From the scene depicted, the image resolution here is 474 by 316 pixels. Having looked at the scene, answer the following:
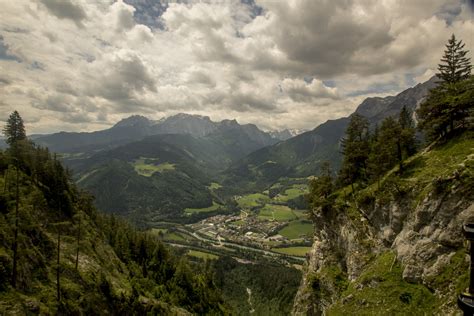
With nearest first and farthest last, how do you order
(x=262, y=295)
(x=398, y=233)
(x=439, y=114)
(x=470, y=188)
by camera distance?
(x=470, y=188) < (x=398, y=233) < (x=439, y=114) < (x=262, y=295)

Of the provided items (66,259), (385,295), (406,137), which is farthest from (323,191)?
(66,259)

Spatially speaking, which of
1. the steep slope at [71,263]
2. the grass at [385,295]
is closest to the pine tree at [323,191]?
the grass at [385,295]

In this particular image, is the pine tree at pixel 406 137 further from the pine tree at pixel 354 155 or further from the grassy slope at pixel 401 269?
the pine tree at pixel 354 155

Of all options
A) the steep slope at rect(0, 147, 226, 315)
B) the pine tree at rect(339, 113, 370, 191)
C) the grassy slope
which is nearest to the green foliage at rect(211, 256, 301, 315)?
the steep slope at rect(0, 147, 226, 315)

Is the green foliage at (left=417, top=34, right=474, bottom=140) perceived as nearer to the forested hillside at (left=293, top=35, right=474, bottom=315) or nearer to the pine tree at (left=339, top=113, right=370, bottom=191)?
the forested hillside at (left=293, top=35, right=474, bottom=315)

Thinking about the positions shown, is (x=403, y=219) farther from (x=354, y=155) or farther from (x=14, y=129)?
(x=14, y=129)

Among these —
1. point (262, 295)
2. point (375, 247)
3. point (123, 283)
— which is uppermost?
point (375, 247)

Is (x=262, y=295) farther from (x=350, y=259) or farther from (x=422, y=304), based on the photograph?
(x=422, y=304)

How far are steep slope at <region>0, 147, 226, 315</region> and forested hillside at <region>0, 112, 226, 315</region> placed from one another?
0.14m

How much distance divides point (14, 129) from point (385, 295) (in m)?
103

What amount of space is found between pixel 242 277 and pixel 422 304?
150085mm

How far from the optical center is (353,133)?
66188mm

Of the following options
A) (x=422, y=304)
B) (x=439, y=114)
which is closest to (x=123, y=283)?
(x=422, y=304)

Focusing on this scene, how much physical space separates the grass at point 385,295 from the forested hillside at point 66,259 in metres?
42.3
